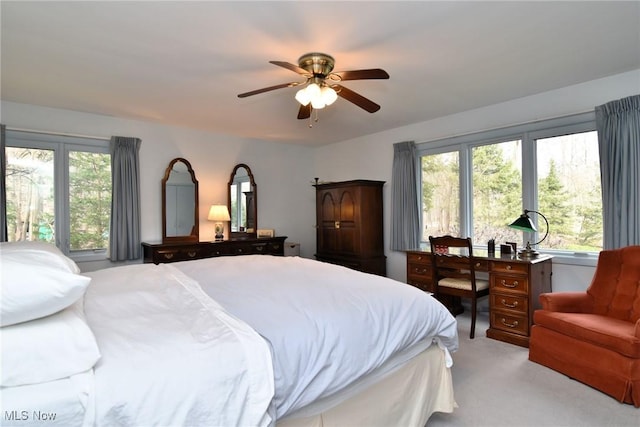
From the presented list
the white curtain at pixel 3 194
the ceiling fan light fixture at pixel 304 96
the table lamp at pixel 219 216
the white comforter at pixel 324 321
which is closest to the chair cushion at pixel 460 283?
the white comforter at pixel 324 321

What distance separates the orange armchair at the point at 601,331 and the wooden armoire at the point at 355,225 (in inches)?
87.4

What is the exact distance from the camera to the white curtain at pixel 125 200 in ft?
12.5

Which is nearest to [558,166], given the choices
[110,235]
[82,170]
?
[110,235]

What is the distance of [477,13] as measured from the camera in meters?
1.98

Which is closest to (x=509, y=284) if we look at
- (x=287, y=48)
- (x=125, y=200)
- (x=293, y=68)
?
(x=293, y=68)

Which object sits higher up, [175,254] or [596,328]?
[175,254]

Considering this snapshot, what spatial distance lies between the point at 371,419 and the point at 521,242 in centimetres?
294

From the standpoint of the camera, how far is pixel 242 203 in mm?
4922

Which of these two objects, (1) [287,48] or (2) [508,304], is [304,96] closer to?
(1) [287,48]

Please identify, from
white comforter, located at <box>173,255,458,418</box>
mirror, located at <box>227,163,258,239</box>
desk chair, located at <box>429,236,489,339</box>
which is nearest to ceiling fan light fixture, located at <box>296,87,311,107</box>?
white comforter, located at <box>173,255,458,418</box>

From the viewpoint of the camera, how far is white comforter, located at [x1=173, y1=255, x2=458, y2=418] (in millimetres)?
1296

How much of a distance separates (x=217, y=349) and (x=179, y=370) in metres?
0.13

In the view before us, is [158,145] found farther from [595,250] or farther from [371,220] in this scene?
[595,250]

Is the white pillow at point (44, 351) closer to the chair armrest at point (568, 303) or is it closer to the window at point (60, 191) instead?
the chair armrest at point (568, 303)
